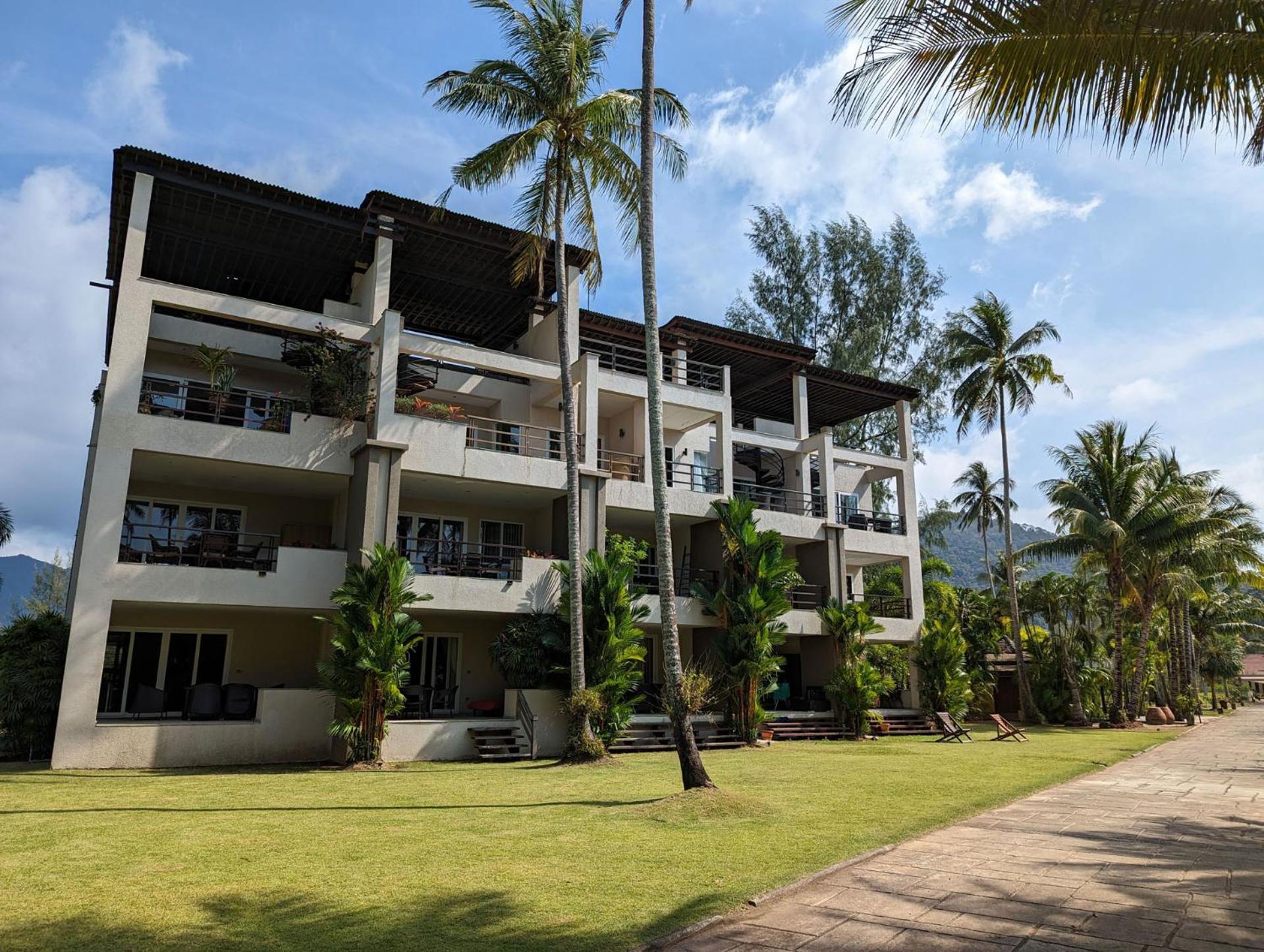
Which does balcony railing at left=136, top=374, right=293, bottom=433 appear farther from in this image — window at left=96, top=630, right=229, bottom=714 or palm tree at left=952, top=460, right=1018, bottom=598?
palm tree at left=952, top=460, right=1018, bottom=598

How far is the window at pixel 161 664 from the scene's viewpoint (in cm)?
1827

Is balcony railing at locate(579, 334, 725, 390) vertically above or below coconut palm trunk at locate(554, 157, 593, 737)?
above

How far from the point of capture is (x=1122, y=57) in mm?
5598

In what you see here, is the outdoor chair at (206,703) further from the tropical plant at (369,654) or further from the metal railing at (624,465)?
the metal railing at (624,465)

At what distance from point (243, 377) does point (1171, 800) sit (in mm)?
19984

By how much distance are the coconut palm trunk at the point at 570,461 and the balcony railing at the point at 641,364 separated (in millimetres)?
5921

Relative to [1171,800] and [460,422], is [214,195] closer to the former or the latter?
[460,422]

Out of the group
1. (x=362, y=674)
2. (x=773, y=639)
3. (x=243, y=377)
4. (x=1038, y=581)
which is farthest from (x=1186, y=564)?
(x=243, y=377)

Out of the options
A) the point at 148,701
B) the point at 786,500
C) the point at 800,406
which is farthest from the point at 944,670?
the point at 148,701

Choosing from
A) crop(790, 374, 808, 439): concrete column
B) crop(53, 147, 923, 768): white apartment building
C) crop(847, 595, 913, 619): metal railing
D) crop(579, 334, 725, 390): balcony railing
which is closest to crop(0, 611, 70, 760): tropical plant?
crop(53, 147, 923, 768): white apartment building

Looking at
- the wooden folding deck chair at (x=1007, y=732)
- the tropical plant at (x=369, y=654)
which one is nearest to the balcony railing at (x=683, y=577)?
the wooden folding deck chair at (x=1007, y=732)

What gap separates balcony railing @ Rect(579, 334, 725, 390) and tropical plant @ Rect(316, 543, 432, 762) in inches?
366

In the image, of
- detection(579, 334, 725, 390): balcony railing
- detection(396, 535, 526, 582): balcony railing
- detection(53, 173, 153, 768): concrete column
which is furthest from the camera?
detection(579, 334, 725, 390): balcony railing

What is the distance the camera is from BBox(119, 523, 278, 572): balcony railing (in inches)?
674
